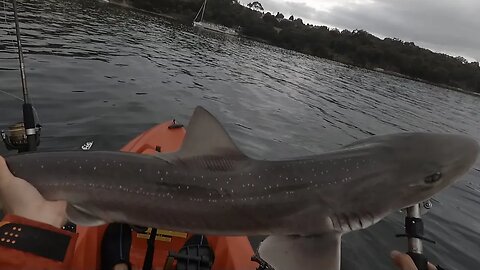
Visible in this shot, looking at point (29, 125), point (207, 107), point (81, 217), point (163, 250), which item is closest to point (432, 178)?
point (81, 217)

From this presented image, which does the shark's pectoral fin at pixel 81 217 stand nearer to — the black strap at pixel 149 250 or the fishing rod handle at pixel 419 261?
the black strap at pixel 149 250

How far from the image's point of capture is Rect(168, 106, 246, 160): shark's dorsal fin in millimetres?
2773

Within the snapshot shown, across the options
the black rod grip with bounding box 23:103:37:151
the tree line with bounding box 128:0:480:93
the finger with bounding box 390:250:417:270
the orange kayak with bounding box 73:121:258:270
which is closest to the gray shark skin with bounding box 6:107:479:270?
the finger with bounding box 390:250:417:270

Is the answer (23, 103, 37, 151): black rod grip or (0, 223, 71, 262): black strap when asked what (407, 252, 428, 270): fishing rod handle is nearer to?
(0, 223, 71, 262): black strap

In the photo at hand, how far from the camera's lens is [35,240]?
2717 mm

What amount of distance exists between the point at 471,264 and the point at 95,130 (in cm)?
984

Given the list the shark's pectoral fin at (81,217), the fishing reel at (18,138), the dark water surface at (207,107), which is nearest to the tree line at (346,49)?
the dark water surface at (207,107)

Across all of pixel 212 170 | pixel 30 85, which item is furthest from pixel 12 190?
pixel 30 85

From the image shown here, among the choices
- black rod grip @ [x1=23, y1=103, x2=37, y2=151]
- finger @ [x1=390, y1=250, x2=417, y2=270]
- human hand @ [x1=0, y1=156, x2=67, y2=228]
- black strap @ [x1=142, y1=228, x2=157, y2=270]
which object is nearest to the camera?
human hand @ [x1=0, y1=156, x2=67, y2=228]

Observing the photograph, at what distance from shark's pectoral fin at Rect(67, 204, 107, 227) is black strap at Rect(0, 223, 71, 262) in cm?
18

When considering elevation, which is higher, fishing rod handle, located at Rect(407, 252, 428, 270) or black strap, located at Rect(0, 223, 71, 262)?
fishing rod handle, located at Rect(407, 252, 428, 270)

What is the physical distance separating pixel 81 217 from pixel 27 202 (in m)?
0.40

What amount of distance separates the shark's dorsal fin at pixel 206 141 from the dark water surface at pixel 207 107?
→ 5538 millimetres

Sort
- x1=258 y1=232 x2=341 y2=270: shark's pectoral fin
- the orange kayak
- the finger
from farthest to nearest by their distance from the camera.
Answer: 1. the orange kayak
2. the finger
3. x1=258 y1=232 x2=341 y2=270: shark's pectoral fin
